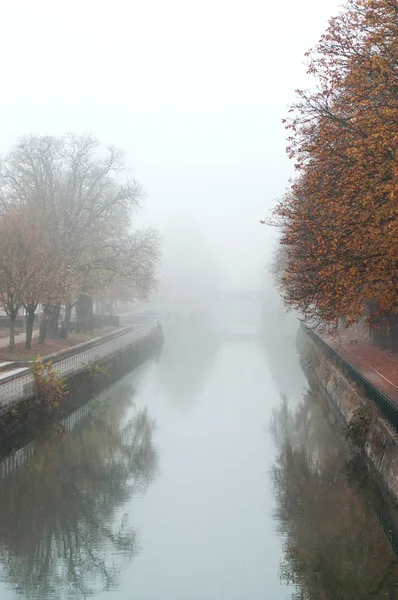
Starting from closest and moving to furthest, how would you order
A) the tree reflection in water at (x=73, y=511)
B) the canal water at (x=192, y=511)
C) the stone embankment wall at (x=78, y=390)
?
the canal water at (x=192, y=511) → the tree reflection in water at (x=73, y=511) → the stone embankment wall at (x=78, y=390)

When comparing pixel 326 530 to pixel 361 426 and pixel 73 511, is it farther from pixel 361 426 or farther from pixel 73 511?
pixel 73 511

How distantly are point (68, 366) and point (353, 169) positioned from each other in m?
19.7

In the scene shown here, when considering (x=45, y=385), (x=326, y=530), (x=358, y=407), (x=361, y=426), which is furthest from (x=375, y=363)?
(x=326, y=530)

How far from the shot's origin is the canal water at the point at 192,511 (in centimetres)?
1658

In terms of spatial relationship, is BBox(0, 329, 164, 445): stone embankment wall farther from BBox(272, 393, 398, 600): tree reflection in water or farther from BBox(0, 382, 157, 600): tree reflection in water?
BBox(272, 393, 398, 600): tree reflection in water

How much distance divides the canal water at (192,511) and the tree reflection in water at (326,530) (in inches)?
1.8

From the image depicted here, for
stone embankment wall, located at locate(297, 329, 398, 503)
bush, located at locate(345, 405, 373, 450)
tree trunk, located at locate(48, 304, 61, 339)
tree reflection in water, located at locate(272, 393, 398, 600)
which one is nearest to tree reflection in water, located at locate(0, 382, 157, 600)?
tree reflection in water, located at locate(272, 393, 398, 600)

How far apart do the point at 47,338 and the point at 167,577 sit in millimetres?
34562

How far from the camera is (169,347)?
245ft

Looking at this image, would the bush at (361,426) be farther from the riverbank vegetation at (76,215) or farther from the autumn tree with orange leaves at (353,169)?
the riverbank vegetation at (76,215)

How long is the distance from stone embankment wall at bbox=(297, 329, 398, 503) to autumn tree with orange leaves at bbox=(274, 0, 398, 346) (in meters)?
3.37

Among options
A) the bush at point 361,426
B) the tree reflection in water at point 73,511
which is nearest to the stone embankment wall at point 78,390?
the tree reflection in water at point 73,511

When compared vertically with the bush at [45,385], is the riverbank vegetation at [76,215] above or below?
above

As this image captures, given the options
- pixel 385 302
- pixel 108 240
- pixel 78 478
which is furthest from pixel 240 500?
pixel 108 240
